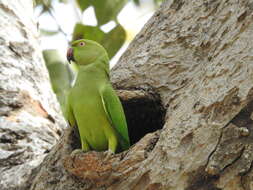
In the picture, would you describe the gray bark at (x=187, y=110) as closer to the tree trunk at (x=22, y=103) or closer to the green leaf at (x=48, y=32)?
the tree trunk at (x=22, y=103)

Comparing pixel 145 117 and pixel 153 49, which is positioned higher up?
pixel 153 49

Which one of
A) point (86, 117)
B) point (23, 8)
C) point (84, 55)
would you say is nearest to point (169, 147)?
point (86, 117)

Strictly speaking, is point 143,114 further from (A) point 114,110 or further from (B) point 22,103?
(B) point 22,103

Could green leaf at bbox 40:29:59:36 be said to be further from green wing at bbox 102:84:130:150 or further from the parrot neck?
green wing at bbox 102:84:130:150

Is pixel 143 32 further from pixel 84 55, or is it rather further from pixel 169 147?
pixel 169 147

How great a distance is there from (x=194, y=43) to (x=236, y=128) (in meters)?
1.02

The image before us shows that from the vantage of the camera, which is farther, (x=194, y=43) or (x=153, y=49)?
(x=153, y=49)

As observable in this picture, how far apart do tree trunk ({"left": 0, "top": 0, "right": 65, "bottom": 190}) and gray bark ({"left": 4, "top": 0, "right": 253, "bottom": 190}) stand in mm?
261

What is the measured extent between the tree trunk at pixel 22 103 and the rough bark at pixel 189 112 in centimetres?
29

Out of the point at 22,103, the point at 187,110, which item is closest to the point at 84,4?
the point at 22,103

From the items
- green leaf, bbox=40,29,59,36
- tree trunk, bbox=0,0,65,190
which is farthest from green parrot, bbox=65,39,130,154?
green leaf, bbox=40,29,59,36

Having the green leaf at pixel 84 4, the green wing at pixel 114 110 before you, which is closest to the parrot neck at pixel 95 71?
the green wing at pixel 114 110

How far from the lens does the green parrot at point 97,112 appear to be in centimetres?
284

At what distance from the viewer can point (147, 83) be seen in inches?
121
